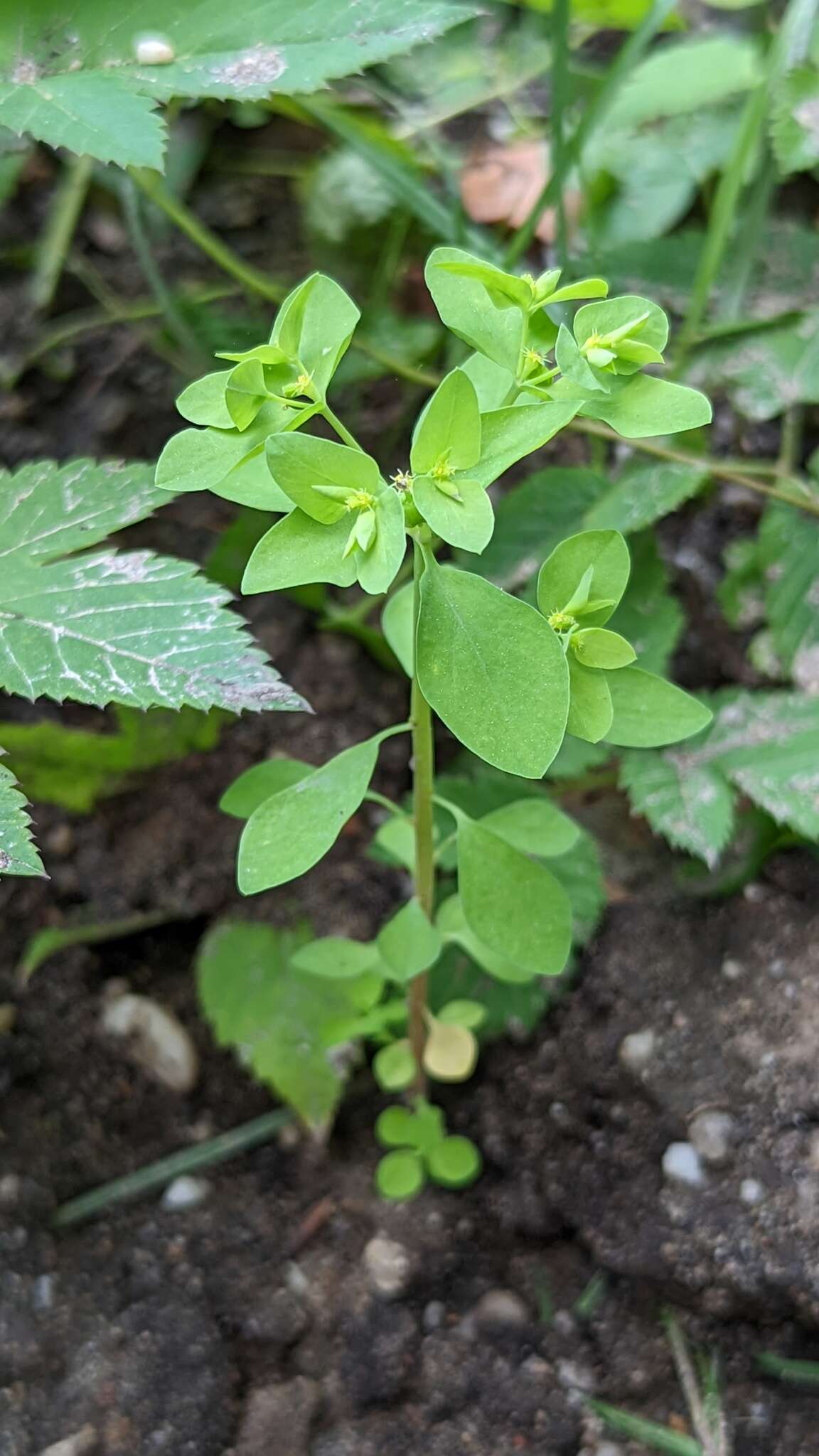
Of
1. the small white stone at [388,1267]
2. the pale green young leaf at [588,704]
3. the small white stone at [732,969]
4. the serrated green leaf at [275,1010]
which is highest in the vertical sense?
the pale green young leaf at [588,704]

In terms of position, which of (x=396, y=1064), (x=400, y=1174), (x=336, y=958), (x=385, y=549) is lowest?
(x=400, y=1174)

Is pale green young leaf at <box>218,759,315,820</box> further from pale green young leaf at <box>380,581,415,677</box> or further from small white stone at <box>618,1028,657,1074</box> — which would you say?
small white stone at <box>618,1028,657,1074</box>

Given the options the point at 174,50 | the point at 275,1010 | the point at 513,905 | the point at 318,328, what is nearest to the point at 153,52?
the point at 174,50

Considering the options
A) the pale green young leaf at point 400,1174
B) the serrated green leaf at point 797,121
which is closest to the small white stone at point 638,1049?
the pale green young leaf at point 400,1174

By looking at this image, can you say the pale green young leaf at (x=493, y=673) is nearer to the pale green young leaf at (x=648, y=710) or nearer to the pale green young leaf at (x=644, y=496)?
the pale green young leaf at (x=648, y=710)

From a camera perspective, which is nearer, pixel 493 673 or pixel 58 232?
pixel 493 673

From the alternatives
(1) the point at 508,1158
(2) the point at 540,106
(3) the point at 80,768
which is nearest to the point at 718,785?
(1) the point at 508,1158

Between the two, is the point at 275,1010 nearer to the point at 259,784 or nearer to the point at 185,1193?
the point at 185,1193
